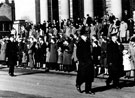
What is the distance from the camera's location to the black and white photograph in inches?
474

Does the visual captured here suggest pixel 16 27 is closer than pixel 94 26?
No

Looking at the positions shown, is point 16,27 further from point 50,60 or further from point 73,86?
point 73,86

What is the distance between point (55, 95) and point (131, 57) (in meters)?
4.81

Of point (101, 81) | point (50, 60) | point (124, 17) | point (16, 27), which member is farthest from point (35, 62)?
point (16, 27)

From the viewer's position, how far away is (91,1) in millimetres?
29391

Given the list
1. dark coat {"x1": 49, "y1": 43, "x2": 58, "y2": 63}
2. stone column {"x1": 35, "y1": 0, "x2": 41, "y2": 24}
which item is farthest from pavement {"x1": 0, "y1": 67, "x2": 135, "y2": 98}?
stone column {"x1": 35, "y1": 0, "x2": 41, "y2": 24}

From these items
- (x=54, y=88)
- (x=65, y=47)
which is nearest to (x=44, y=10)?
(x=65, y=47)

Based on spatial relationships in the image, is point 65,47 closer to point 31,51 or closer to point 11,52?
point 31,51

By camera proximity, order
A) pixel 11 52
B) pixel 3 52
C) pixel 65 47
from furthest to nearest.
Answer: pixel 3 52 → pixel 65 47 → pixel 11 52

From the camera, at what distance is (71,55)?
19.0m

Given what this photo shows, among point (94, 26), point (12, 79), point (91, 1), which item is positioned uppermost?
point (91, 1)

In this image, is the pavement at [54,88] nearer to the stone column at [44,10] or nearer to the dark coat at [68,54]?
the dark coat at [68,54]

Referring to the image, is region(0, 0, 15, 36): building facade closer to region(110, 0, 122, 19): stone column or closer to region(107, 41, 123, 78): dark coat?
region(110, 0, 122, 19): stone column

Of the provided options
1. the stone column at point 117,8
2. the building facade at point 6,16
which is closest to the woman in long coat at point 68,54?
the stone column at point 117,8
